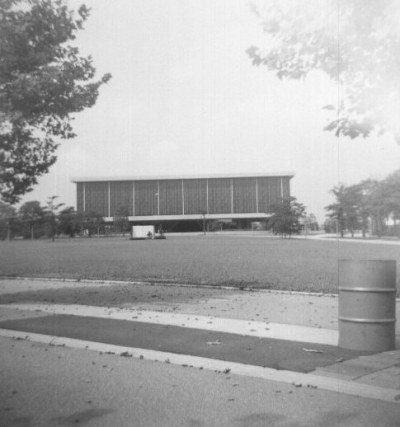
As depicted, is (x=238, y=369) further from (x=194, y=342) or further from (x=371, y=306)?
(x=371, y=306)

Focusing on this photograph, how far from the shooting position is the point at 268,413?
4.77m

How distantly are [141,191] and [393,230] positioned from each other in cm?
6418

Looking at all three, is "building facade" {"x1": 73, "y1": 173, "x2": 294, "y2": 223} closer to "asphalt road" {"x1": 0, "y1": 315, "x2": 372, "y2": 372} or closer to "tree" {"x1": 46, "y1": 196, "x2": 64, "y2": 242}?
"tree" {"x1": 46, "y1": 196, "x2": 64, "y2": 242}

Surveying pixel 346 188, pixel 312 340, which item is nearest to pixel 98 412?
pixel 312 340

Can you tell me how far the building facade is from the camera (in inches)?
4754

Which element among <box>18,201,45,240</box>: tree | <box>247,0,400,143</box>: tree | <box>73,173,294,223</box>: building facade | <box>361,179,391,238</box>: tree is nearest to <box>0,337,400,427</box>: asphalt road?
<box>247,0,400,143</box>: tree

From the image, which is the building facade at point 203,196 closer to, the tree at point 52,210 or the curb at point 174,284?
the tree at point 52,210

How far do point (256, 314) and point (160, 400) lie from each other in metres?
5.41

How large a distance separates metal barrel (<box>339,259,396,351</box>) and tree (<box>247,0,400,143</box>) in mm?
2977

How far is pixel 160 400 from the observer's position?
5.18m

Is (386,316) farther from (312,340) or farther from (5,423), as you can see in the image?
(5,423)

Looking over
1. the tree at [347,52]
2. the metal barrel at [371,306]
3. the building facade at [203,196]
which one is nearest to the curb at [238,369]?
the metal barrel at [371,306]

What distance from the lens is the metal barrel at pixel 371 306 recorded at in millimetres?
7266

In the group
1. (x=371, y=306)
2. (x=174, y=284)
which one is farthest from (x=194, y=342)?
(x=174, y=284)
